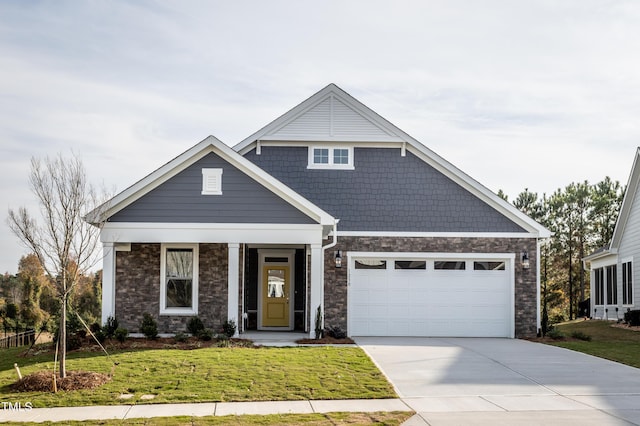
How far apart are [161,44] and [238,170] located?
3.78 metres

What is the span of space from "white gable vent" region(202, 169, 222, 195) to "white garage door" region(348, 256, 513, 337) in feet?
15.6

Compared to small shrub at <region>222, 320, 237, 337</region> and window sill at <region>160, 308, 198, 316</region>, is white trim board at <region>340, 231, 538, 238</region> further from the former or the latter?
→ window sill at <region>160, 308, 198, 316</region>

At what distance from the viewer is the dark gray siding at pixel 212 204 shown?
19.3 meters

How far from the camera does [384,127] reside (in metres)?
22.4

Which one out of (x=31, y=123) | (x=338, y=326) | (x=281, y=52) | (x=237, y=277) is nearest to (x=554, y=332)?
(x=338, y=326)

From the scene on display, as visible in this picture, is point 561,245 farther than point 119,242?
Yes

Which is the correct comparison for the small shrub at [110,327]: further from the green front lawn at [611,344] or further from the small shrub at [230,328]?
the green front lawn at [611,344]

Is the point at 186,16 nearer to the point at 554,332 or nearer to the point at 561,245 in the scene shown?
the point at 554,332

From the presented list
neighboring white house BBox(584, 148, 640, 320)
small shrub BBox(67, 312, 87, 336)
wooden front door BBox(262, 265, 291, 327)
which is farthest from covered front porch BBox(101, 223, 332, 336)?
→ neighboring white house BBox(584, 148, 640, 320)

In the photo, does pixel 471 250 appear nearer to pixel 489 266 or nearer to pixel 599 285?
pixel 489 266

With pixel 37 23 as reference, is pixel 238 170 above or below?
below

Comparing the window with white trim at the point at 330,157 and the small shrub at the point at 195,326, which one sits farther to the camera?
the window with white trim at the point at 330,157

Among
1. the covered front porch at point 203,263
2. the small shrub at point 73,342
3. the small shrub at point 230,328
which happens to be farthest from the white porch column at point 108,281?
the small shrub at point 230,328

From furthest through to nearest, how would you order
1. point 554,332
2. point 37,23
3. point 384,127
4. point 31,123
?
point 384,127 → point 554,332 → point 31,123 → point 37,23
